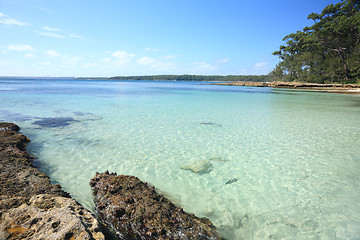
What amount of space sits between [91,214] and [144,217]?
2.15 feet

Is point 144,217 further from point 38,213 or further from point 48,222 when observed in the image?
point 38,213

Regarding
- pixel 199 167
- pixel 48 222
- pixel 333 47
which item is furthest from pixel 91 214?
pixel 333 47

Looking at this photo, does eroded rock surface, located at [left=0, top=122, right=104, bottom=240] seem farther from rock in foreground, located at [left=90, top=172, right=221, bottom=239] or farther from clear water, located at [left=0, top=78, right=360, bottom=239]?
clear water, located at [left=0, top=78, right=360, bottom=239]

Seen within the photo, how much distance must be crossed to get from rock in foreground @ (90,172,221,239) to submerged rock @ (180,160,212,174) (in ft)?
5.31

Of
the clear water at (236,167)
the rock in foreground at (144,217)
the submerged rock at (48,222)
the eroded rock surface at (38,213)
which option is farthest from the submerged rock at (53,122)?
the submerged rock at (48,222)

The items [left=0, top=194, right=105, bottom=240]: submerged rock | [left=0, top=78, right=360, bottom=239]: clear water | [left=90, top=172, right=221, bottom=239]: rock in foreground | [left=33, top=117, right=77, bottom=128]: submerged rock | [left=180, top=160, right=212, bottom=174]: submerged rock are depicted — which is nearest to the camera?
[left=0, top=194, right=105, bottom=240]: submerged rock

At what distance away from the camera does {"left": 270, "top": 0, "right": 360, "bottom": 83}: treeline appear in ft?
118

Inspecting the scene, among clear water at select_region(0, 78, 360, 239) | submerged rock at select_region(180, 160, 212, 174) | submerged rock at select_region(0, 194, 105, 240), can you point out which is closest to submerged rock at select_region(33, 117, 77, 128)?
clear water at select_region(0, 78, 360, 239)

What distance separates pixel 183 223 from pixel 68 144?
16.8 ft

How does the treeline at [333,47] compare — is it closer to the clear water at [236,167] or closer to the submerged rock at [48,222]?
the clear water at [236,167]

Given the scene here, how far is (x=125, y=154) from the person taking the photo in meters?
5.58

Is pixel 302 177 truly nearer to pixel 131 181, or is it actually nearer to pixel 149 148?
pixel 131 181

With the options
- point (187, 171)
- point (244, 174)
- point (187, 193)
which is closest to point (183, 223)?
point (187, 193)

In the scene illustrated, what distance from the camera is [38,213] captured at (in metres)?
2.24
